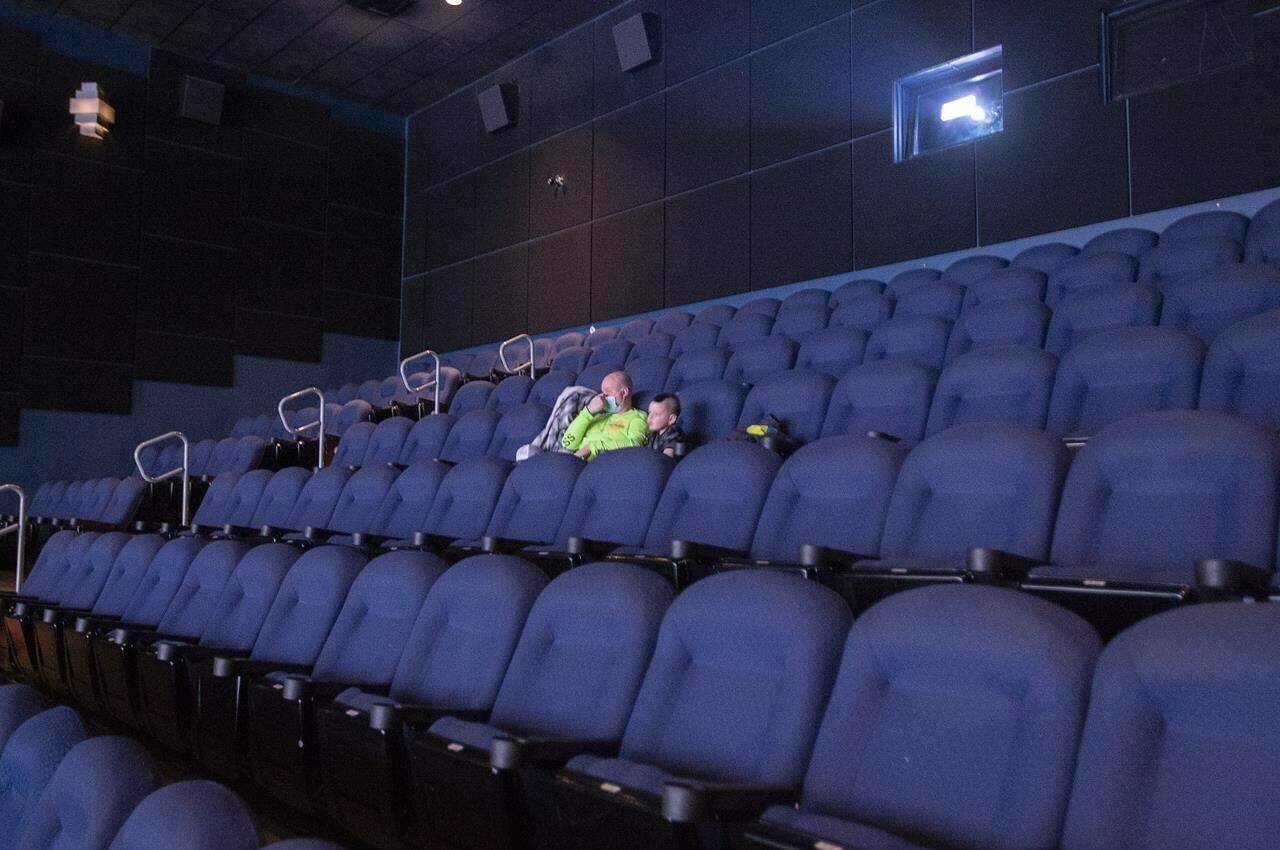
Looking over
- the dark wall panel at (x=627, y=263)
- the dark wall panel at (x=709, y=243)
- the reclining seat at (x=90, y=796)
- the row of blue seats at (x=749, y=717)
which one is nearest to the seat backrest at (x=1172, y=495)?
the row of blue seats at (x=749, y=717)

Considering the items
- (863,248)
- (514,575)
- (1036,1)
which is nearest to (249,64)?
(863,248)

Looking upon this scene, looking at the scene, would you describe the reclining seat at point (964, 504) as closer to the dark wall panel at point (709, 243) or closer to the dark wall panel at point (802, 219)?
the dark wall panel at point (802, 219)

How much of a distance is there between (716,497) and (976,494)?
0.39 m

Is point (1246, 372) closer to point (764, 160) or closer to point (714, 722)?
point (714, 722)

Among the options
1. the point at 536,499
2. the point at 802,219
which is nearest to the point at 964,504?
the point at 536,499

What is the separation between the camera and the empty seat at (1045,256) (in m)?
2.66

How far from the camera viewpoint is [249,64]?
5.04 meters

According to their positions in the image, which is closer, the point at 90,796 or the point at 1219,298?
the point at 90,796

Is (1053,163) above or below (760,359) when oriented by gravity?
above

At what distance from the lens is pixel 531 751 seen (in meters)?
0.81

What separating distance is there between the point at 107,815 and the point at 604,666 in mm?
454

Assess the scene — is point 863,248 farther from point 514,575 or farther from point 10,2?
point 10,2

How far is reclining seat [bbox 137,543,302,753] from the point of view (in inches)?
55.2

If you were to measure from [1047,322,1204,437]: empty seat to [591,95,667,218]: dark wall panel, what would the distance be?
2.88 meters
